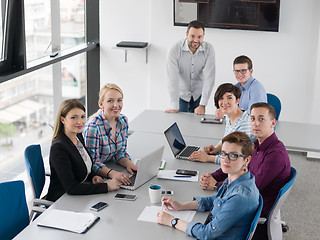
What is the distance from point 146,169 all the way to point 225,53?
3682mm

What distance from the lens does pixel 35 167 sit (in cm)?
391

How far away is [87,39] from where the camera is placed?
743cm

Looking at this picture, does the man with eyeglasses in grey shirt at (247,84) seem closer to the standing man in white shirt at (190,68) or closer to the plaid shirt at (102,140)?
the standing man in white shirt at (190,68)

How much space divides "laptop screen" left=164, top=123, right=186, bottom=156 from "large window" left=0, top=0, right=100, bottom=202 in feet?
5.73

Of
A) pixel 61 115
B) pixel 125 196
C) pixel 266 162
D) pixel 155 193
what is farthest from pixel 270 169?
pixel 61 115

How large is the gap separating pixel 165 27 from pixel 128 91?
112cm

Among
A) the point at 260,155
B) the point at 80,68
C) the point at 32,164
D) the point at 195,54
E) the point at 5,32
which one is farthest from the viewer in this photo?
the point at 80,68

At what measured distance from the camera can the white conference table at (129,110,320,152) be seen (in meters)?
4.71

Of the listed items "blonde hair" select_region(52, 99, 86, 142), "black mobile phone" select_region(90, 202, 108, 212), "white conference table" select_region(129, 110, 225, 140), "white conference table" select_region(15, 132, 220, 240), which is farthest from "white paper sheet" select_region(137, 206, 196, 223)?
"white conference table" select_region(129, 110, 225, 140)

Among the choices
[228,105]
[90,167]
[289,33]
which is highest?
[289,33]

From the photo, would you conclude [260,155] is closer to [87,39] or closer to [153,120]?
[153,120]

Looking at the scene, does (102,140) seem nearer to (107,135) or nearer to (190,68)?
(107,135)

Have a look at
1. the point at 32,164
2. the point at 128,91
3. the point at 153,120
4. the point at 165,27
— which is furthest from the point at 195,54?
the point at 32,164

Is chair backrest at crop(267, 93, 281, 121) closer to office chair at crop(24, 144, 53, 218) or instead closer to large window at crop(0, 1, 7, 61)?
office chair at crop(24, 144, 53, 218)
